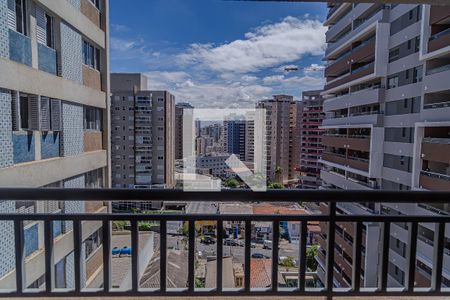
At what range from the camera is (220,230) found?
1529mm

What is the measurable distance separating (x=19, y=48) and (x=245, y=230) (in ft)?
9.70

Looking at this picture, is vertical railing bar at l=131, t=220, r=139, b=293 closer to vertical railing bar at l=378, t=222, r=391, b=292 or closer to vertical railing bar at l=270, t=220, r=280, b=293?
vertical railing bar at l=270, t=220, r=280, b=293

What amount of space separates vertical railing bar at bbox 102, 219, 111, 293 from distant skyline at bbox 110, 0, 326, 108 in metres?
0.95

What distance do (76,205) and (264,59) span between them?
2108mm

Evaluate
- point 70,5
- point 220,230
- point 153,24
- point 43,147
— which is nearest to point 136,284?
point 220,230

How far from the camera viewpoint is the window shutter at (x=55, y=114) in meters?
3.28

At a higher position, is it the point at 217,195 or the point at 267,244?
the point at 217,195

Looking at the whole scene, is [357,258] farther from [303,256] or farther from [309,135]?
[309,135]

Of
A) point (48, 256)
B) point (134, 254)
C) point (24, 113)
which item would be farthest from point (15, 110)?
point (134, 254)

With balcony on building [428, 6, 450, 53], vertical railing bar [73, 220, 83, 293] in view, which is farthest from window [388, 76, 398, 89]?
vertical railing bar [73, 220, 83, 293]

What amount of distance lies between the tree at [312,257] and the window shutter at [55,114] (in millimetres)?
3262

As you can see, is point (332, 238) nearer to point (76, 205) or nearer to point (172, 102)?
point (172, 102)

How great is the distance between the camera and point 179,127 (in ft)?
6.20

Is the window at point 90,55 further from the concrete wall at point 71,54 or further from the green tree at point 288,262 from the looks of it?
the green tree at point 288,262
